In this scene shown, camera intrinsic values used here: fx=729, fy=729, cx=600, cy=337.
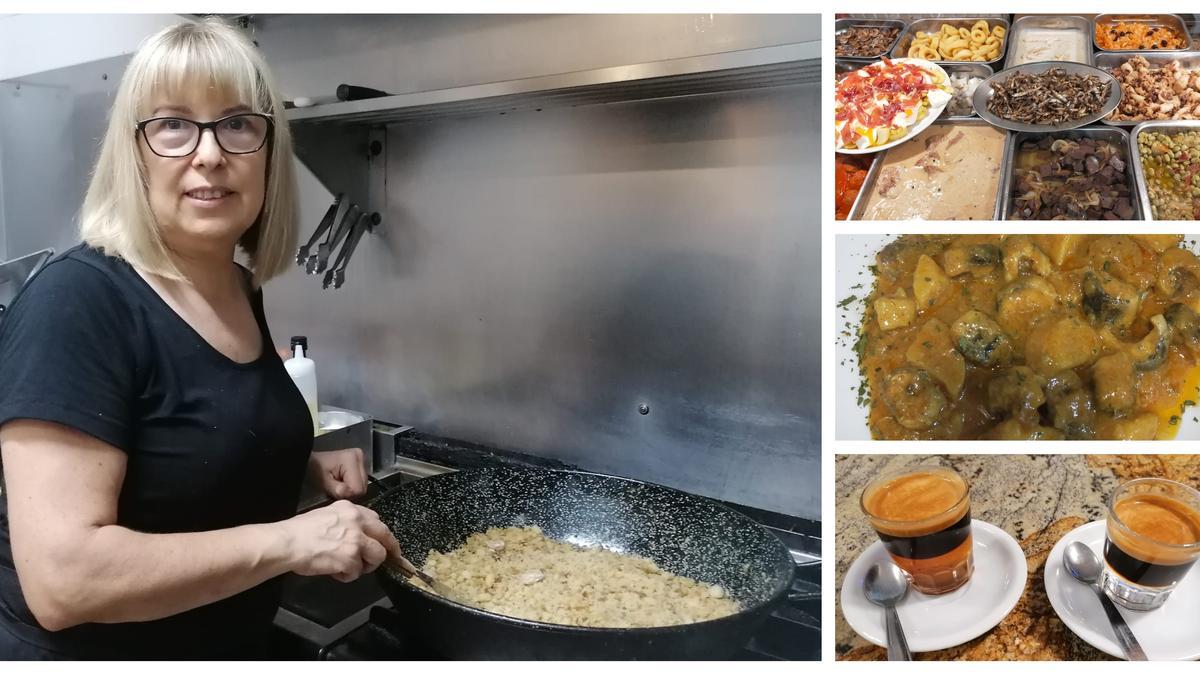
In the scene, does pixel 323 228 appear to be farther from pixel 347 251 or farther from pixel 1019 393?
pixel 1019 393

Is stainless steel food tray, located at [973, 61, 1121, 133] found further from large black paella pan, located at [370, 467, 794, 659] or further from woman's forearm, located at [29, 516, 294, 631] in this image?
woman's forearm, located at [29, 516, 294, 631]

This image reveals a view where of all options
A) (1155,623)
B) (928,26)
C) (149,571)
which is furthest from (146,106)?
(1155,623)

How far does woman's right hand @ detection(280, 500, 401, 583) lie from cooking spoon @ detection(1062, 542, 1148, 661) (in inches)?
37.5

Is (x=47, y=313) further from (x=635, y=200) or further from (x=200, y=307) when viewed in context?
(x=635, y=200)

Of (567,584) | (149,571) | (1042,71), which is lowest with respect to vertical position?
(567,584)

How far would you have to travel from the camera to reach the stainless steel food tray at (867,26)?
109 centimetres

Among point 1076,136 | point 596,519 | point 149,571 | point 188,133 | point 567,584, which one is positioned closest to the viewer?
point 149,571

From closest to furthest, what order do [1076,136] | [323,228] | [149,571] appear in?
[149,571]
[1076,136]
[323,228]

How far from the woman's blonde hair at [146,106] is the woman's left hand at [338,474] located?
0.40 metres

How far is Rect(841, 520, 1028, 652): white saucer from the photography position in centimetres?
102

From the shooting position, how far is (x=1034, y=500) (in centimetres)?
104

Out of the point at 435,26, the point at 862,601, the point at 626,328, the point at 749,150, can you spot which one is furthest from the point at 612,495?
the point at 435,26

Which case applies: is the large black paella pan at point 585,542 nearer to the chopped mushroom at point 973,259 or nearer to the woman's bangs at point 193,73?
the chopped mushroom at point 973,259

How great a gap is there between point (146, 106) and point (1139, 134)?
4.30 ft
